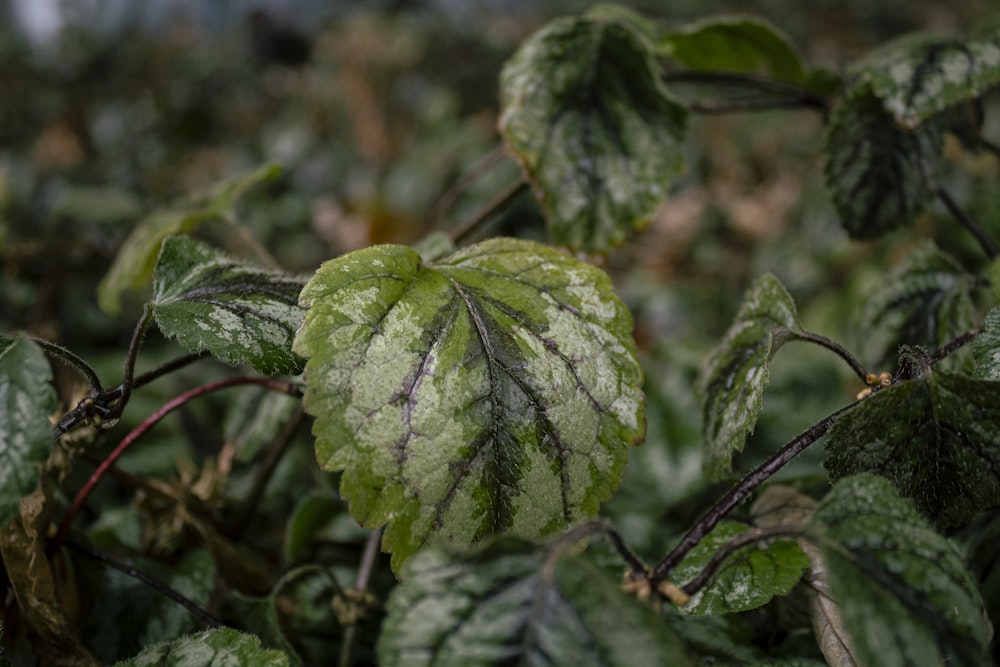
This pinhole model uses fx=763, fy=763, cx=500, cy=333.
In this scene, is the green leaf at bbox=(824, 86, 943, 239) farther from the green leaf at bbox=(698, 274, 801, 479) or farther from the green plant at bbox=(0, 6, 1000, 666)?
the green leaf at bbox=(698, 274, 801, 479)

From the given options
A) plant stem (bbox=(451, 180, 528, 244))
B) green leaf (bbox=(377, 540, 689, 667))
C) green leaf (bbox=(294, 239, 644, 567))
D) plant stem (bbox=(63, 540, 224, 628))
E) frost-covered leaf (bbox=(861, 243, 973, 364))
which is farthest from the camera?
plant stem (bbox=(451, 180, 528, 244))

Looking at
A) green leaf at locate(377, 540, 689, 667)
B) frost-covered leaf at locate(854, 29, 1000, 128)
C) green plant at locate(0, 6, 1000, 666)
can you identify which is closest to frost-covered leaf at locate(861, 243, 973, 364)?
green plant at locate(0, 6, 1000, 666)

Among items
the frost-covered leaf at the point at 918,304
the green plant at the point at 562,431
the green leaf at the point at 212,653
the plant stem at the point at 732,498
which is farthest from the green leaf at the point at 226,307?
the frost-covered leaf at the point at 918,304

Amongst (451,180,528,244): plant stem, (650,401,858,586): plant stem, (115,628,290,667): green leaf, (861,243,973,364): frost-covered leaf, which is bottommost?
(861,243,973,364): frost-covered leaf

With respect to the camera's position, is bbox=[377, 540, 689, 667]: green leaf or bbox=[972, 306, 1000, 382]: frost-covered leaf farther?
bbox=[972, 306, 1000, 382]: frost-covered leaf

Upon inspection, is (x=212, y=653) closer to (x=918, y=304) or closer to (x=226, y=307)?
(x=226, y=307)

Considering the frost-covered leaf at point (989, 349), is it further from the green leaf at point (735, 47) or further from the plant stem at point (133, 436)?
the plant stem at point (133, 436)

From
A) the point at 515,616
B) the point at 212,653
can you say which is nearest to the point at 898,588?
the point at 515,616
